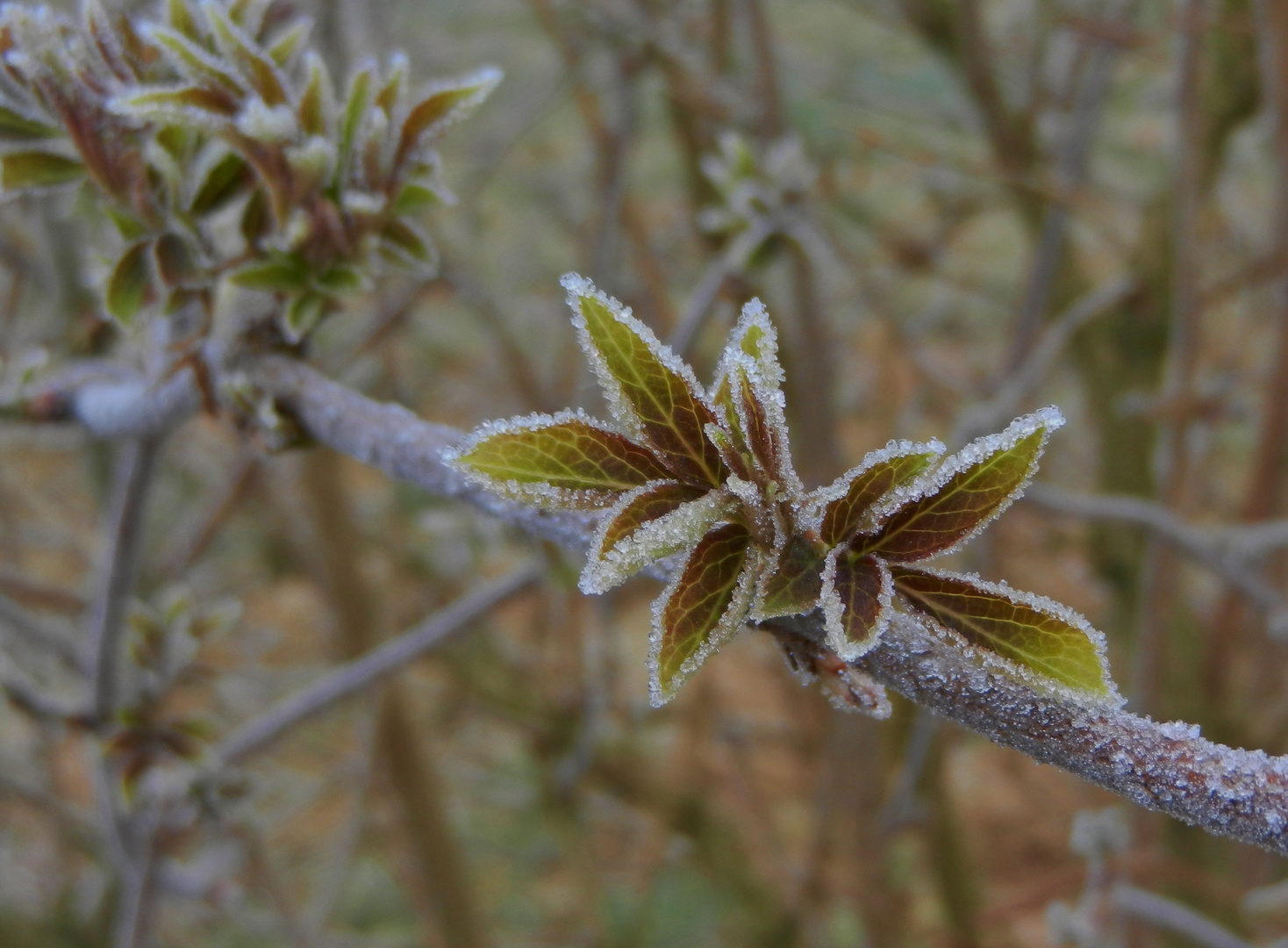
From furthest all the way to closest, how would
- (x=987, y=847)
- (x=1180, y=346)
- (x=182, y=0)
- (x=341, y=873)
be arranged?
1. (x=987, y=847)
2. (x=341, y=873)
3. (x=1180, y=346)
4. (x=182, y=0)

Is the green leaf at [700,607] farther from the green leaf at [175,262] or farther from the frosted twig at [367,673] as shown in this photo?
the frosted twig at [367,673]

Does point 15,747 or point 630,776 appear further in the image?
point 15,747

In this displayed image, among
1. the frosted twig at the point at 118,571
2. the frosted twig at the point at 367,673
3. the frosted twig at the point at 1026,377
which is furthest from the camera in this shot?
the frosted twig at the point at 1026,377

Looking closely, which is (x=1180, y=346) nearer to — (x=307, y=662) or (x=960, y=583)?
(x=960, y=583)

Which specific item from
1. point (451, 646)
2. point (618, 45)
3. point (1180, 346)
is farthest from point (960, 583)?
point (451, 646)

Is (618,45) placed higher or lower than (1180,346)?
lower

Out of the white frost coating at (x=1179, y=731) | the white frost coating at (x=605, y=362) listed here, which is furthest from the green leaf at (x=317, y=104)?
the white frost coating at (x=1179, y=731)
